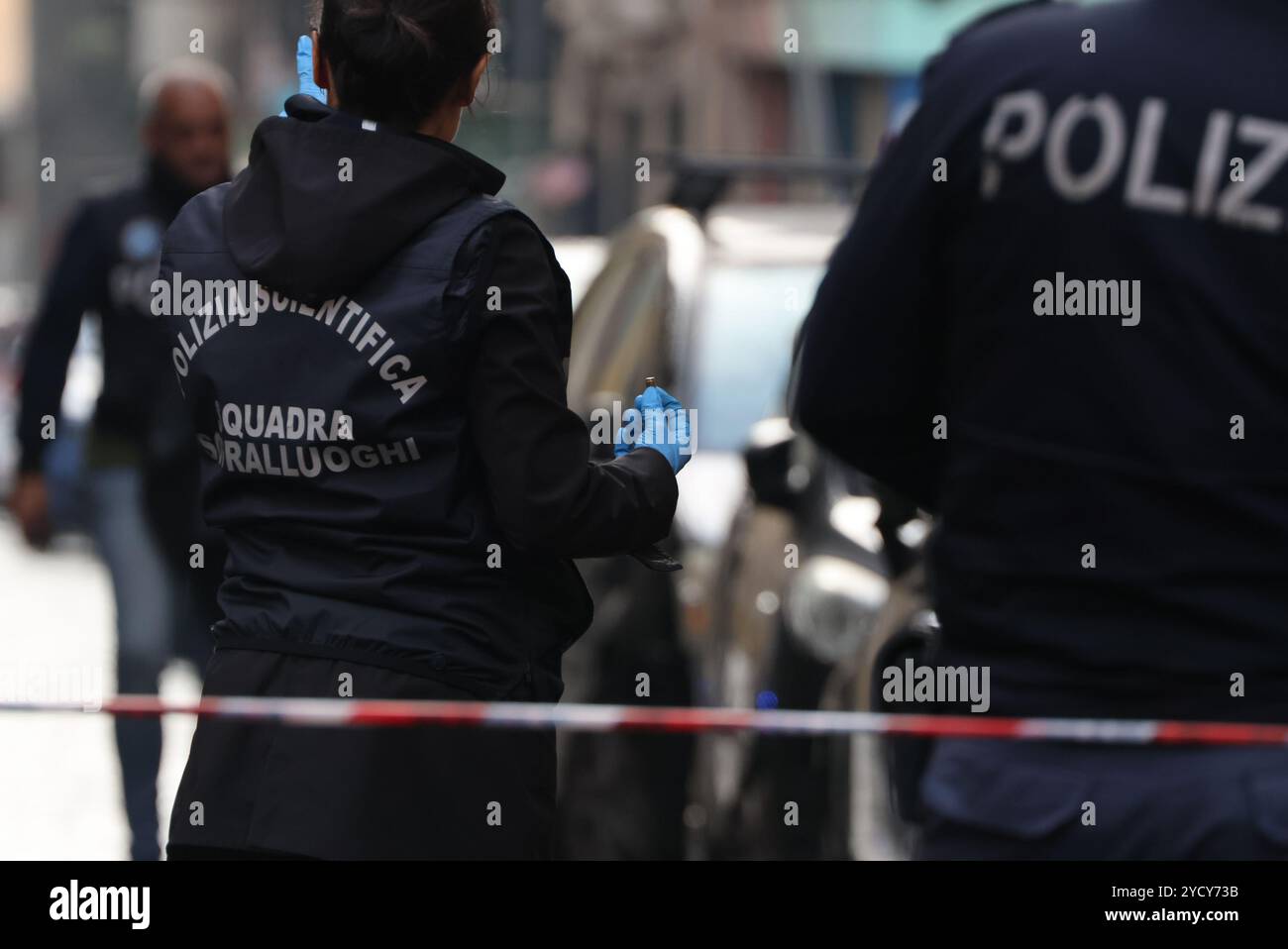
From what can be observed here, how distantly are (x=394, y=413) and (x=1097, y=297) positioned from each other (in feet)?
2.99

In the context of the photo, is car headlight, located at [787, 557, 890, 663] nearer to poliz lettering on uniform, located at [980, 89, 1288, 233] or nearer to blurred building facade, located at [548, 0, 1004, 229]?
poliz lettering on uniform, located at [980, 89, 1288, 233]

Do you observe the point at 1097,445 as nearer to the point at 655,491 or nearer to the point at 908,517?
the point at 655,491

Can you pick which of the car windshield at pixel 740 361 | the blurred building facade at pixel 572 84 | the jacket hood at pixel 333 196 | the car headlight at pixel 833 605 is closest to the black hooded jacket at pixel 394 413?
the jacket hood at pixel 333 196

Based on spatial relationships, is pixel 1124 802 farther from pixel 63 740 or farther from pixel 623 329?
pixel 63 740

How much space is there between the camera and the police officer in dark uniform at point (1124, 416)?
8.45ft

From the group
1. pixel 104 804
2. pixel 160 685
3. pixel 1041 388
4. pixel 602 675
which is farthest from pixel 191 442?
pixel 1041 388

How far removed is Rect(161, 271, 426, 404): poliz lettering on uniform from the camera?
3.02m

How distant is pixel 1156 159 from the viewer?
2.59 metres

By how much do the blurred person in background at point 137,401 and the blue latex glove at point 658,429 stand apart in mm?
3033

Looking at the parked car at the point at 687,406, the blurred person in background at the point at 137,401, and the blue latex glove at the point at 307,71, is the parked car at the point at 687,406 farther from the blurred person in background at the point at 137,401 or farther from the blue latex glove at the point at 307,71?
the blue latex glove at the point at 307,71

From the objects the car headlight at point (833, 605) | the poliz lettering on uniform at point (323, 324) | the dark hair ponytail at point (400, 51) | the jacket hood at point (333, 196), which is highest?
the dark hair ponytail at point (400, 51)

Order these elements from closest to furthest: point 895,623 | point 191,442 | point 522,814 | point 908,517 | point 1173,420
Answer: point 1173,420 < point 522,814 < point 908,517 < point 895,623 < point 191,442

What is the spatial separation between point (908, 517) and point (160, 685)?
2.89m

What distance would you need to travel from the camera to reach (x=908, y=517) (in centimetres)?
405
